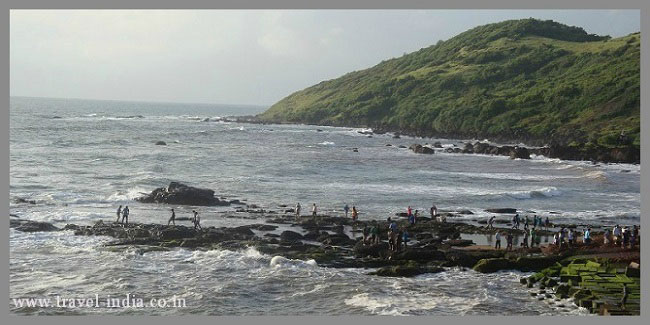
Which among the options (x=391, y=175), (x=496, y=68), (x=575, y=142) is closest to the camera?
(x=391, y=175)

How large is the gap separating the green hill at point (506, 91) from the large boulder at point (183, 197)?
184 feet

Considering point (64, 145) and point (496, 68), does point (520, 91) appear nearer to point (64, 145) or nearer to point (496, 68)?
point (496, 68)

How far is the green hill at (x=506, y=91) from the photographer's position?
335 ft

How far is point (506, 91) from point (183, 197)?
103m

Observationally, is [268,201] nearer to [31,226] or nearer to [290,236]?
[290,236]

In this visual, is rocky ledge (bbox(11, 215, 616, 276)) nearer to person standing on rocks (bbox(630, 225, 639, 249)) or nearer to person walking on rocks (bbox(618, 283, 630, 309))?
person standing on rocks (bbox(630, 225, 639, 249))

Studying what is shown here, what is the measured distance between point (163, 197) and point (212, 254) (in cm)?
1674

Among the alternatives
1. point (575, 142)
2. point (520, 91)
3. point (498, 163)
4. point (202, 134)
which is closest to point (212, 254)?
point (498, 163)

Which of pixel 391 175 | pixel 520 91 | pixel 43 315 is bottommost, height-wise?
pixel 43 315

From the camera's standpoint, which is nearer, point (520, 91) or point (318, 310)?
point (318, 310)

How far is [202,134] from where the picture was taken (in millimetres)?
120625

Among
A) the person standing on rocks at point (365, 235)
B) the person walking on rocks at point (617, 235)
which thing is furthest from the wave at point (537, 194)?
the person standing on rocks at point (365, 235)

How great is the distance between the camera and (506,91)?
135250mm

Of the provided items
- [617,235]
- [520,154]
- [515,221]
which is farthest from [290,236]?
[520,154]
